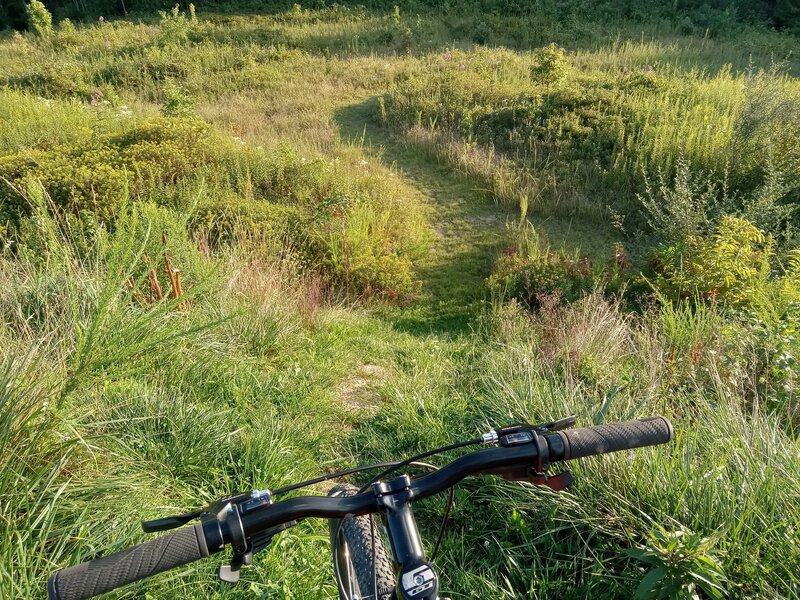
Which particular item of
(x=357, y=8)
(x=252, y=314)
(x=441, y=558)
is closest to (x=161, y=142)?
(x=252, y=314)

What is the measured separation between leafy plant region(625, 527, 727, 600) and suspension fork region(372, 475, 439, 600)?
1332mm

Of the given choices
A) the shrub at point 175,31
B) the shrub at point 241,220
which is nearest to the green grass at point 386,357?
the shrub at point 241,220

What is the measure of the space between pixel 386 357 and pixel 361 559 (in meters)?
2.93

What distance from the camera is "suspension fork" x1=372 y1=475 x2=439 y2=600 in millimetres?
1140

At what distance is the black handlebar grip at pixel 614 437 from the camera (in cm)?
143

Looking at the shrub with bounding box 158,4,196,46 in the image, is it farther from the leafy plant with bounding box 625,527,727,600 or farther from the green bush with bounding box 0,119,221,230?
the leafy plant with bounding box 625,527,727,600

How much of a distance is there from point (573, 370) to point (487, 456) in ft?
9.26

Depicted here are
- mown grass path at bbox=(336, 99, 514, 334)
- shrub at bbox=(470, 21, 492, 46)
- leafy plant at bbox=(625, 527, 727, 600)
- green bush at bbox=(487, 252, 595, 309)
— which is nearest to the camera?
leafy plant at bbox=(625, 527, 727, 600)

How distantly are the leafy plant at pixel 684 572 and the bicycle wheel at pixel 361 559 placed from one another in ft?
3.43

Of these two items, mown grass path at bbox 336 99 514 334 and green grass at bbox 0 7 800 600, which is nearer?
green grass at bbox 0 7 800 600

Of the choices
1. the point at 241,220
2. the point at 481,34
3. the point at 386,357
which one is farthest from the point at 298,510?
the point at 481,34

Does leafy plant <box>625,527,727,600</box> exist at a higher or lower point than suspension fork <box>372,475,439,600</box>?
lower

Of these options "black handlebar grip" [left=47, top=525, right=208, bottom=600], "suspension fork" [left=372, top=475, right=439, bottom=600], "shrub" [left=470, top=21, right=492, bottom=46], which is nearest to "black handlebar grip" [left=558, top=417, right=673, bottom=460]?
"suspension fork" [left=372, top=475, right=439, bottom=600]

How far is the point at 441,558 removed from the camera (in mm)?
2705
